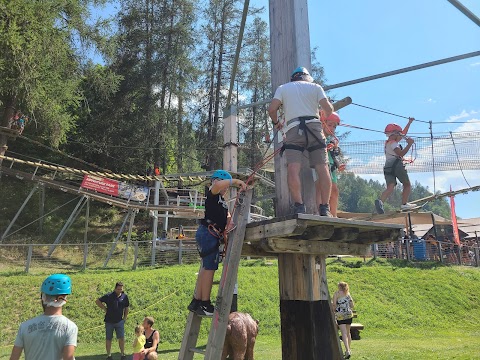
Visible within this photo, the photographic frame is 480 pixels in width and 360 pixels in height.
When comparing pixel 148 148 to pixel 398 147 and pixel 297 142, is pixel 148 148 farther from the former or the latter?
pixel 297 142

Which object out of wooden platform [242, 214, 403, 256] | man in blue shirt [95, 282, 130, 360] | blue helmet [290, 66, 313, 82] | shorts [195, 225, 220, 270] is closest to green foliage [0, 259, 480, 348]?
man in blue shirt [95, 282, 130, 360]

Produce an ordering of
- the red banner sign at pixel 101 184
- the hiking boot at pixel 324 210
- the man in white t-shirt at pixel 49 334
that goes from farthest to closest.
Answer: the red banner sign at pixel 101 184
the hiking boot at pixel 324 210
the man in white t-shirt at pixel 49 334

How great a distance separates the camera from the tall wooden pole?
156 inches

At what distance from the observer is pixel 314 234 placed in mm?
3678

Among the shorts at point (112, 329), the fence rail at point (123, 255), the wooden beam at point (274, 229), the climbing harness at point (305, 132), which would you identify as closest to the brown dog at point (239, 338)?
the shorts at point (112, 329)

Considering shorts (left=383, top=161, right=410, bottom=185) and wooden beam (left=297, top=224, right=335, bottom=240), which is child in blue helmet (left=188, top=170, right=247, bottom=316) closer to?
wooden beam (left=297, top=224, right=335, bottom=240)

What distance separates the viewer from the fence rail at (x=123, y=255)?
15586mm

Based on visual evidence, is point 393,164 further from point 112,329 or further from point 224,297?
point 112,329

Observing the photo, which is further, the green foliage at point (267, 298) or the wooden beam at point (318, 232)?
the green foliage at point (267, 298)

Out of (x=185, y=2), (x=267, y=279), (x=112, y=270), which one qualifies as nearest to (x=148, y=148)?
(x=185, y=2)

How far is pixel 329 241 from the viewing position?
415 cm

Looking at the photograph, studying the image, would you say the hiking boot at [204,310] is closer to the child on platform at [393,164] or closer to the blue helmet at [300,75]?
the blue helmet at [300,75]

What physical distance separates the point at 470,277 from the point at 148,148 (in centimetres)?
1893

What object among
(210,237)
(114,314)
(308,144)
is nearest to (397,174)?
(308,144)
